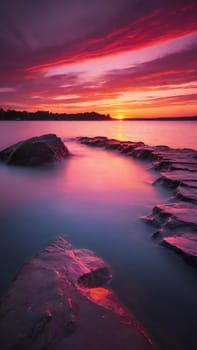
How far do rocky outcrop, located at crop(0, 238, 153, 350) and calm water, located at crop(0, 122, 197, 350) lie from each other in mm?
238

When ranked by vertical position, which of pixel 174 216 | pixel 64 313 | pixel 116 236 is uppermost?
pixel 174 216

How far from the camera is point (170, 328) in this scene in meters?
1.90

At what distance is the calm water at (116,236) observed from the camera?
6.79 ft

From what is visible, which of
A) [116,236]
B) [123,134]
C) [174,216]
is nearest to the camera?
[116,236]

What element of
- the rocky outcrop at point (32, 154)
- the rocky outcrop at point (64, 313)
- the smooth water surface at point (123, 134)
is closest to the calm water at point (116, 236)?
the rocky outcrop at point (64, 313)

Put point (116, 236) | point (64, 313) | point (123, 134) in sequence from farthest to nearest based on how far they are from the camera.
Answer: point (123, 134) → point (116, 236) → point (64, 313)

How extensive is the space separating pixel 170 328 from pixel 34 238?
90.5 inches

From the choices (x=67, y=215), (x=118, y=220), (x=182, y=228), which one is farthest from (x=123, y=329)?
(x=67, y=215)

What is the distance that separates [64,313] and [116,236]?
71.8 inches

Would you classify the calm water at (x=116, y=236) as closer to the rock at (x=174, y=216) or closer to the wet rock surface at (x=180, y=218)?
the wet rock surface at (x=180, y=218)

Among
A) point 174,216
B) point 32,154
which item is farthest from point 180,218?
point 32,154

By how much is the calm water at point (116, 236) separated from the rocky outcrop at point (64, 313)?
9.4 inches

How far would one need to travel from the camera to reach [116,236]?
3537 millimetres

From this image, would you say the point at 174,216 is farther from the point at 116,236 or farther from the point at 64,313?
the point at 64,313
